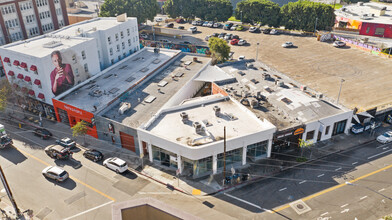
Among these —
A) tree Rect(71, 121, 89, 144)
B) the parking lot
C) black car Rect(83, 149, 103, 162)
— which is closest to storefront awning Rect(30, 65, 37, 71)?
tree Rect(71, 121, 89, 144)

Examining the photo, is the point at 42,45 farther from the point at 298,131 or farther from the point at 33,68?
the point at 298,131

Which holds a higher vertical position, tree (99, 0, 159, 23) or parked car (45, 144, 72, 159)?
tree (99, 0, 159, 23)

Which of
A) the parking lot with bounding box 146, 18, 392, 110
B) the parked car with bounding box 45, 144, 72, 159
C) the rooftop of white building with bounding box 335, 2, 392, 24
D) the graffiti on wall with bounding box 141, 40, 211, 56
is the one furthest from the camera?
the rooftop of white building with bounding box 335, 2, 392, 24

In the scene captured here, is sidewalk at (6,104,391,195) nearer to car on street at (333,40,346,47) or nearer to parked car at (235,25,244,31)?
car on street at (333,40,346,47)

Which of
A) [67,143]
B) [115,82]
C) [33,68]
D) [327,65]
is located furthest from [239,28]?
[67,143]

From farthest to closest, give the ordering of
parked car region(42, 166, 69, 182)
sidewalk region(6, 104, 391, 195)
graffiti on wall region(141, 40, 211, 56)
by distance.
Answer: graffiti on wall region(141, 40, 211, 56) < parked car region(42, 166, 69, 182) < sidewalk region(6, 104, 391, 195)

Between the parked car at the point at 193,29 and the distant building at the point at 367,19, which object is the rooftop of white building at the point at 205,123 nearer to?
the parked car at the point at 193,29
